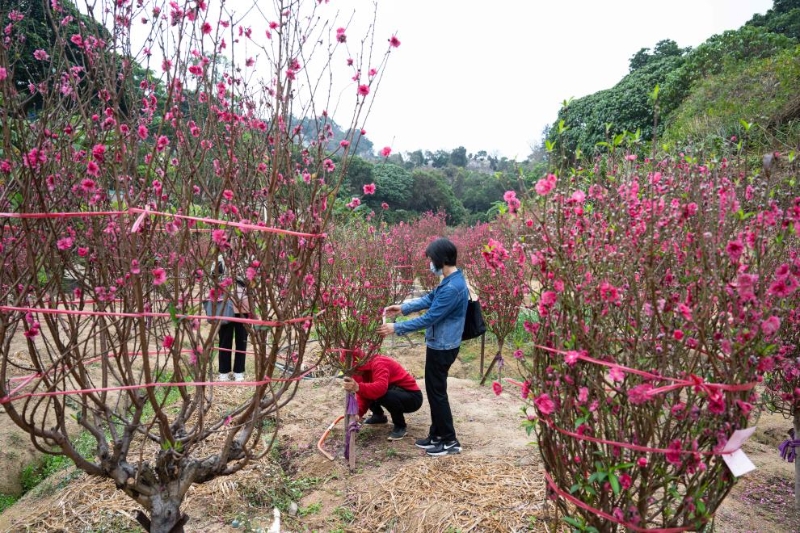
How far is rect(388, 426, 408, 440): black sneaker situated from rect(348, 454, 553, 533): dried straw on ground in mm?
525

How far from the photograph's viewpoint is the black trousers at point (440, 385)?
3627mm

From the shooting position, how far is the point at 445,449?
378cm

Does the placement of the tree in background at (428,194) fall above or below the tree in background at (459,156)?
below

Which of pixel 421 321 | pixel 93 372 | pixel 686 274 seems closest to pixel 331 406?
pixel 421 321

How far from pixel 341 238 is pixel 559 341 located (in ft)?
18.2

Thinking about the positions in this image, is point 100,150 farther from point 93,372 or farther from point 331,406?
point 93,372

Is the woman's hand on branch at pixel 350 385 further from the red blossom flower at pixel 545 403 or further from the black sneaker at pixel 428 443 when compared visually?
the red blossom flower at pixel 545 403

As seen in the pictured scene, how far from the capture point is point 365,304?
4949 millimetres

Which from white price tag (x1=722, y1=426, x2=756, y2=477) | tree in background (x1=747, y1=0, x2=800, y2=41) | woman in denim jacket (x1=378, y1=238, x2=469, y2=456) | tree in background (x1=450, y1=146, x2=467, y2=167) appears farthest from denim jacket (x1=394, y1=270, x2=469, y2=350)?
tree in background (x1=450, y1=146, x2=467, y2=167)

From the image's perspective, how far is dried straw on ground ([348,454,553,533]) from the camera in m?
2.86

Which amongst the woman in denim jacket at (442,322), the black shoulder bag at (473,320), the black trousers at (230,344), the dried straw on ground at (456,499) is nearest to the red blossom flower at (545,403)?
the dried straw on ground at (456,499)

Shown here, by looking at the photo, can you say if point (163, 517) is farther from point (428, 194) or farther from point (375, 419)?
point (428, 194)

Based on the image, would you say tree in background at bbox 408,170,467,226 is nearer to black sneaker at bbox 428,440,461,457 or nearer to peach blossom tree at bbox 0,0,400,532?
black sneaker at bbox 428,440,461,457

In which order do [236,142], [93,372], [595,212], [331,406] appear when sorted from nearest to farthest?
[595,212] < [236,142] < [331,406] < [93,372]
